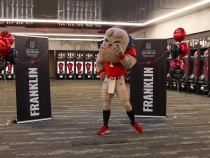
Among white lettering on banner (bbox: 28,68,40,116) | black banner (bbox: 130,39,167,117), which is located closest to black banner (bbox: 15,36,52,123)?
white lettering on banner (bbox: 28,68,40,116)

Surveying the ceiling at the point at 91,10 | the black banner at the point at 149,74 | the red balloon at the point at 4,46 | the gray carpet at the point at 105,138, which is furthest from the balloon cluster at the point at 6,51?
the ceiling at the point at 91,10

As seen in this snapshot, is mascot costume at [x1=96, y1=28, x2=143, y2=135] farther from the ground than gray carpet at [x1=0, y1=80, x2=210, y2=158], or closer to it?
farther from the ground

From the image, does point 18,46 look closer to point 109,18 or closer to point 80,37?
point 109,18

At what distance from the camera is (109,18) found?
11852mm

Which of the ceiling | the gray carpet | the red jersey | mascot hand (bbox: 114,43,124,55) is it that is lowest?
the gray carpet

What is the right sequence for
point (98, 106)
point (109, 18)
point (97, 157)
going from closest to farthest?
point (97, 157) → point (98, 106) → point (109, 18)

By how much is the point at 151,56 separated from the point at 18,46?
2.50 metres

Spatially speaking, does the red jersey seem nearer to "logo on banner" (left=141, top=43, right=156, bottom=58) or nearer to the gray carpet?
the gray carpet

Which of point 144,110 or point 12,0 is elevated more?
point 12,0

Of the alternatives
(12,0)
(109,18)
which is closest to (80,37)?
(109,18)

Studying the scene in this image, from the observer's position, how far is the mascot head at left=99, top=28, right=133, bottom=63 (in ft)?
13.5

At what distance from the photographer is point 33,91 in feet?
16.8

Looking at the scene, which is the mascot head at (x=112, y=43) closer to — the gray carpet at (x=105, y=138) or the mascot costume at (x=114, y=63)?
the mascot costume at (x=114, y=63)

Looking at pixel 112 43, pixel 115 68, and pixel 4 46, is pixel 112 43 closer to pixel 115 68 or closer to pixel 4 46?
pixel 115 68
